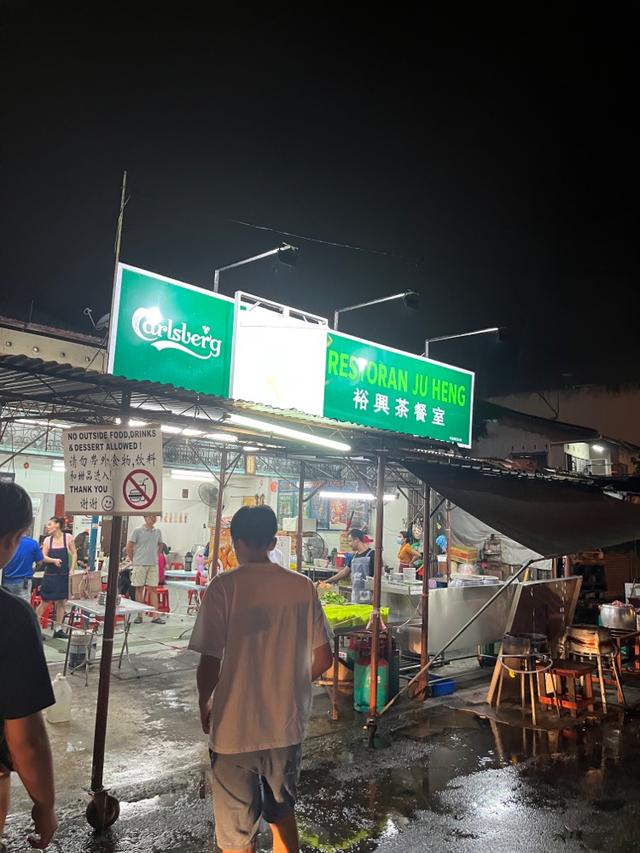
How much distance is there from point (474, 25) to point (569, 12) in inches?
26.8

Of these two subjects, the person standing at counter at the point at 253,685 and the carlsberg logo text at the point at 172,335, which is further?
the carlsberg logo text at the point at 172,335

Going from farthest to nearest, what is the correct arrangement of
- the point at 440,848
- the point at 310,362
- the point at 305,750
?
the point at 310,362, the point at 305,750, the point at 440,848

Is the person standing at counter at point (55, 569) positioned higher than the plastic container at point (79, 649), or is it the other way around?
the person standing at counter at point (55, 569)

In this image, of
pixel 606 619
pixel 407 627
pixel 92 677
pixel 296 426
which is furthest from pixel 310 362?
pixel 606 619

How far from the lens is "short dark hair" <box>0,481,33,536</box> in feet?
6.84

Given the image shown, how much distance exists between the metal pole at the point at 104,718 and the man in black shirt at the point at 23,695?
246 cm

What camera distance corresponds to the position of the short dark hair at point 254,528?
315 centimetres

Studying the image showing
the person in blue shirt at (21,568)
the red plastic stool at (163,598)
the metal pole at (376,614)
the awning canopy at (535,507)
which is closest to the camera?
the metal pole at (376,614)

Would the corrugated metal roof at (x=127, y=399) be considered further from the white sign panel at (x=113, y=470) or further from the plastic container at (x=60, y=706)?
the plastic container at (x=60, y=706)

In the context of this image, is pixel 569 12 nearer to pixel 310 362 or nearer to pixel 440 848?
pixel 310 362

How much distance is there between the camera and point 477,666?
402 inches

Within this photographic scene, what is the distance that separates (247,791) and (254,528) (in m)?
1.31

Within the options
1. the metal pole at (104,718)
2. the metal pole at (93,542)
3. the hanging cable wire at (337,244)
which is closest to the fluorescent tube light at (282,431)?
the metal pole at (104,718)

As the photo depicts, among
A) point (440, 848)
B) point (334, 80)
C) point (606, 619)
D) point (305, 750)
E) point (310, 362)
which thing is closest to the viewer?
point (440, 848)
